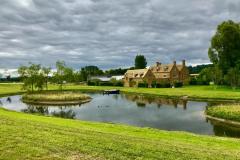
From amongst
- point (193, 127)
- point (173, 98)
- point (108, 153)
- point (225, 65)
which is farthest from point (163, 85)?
point (108, 153)

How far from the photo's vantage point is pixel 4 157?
1215cm

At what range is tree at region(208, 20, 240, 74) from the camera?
90.8 meters

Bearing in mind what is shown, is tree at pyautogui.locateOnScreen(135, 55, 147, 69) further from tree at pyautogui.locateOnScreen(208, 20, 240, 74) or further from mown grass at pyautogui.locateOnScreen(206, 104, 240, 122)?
mown grass at pyautogui.locateOnScreen(206, 104, 240, 122)

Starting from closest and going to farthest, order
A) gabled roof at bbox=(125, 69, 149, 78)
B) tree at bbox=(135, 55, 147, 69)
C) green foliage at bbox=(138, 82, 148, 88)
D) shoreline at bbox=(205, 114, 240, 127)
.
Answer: shoreline at bbox=(205, 114, 240, 127), green foliage at bbox=(138, 82, 148, 88), gabled roof at bbox=(125, 69, 149, 78), tree at bbox=(135, 55, 147, 69)

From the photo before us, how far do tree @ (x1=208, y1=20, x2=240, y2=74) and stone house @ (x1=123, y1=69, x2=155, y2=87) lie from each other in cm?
3745

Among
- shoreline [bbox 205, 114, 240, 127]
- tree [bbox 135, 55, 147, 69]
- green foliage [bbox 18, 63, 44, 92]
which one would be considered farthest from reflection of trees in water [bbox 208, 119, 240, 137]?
tree [bbox 135, 55, 147, 69]

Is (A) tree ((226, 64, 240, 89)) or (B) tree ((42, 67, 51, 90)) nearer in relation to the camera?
(A) tree ((226, 64, 240, 89))

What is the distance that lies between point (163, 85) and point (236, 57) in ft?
97.4

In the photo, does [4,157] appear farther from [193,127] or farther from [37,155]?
[193,127]

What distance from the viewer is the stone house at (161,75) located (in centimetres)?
12962

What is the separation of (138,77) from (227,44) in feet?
156

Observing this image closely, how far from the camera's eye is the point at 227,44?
9150 cm

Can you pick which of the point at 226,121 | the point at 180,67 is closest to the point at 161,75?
the point at 180,67

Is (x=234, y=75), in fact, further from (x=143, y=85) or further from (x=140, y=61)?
(x=140, y=61)
